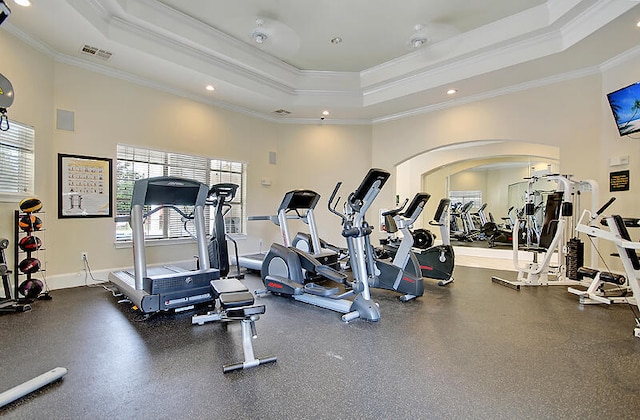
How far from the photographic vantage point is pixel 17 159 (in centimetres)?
391

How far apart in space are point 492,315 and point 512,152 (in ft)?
19.3

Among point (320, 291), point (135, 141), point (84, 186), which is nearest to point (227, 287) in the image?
point (320, 291)

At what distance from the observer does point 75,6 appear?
3457mm

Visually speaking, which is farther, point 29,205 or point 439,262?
point 439,262

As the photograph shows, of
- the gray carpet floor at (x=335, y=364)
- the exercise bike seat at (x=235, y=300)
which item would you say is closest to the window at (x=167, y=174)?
the gray carpet floor at (x=335, y=364)

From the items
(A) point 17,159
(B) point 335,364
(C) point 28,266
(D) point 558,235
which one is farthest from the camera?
(D) point 558,235

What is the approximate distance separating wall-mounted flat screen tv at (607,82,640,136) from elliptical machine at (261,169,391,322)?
11.8ft

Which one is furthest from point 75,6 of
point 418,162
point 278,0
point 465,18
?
point 418,162

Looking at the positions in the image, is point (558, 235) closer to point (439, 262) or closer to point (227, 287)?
point (439, 262)

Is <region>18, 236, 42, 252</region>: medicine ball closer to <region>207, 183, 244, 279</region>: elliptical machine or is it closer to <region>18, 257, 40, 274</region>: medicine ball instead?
<region>18, 257, 40, 274</region>: medicine ball

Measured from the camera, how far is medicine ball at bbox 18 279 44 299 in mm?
3553

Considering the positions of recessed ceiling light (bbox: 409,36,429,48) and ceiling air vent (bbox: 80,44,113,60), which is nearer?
ceiling air vent (bbox: 80,44,113,60)

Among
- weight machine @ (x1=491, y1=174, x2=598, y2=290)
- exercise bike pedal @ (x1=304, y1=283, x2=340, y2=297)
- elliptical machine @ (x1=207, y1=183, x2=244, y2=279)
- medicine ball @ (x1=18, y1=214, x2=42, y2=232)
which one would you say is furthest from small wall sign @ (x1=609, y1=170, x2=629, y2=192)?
medicine ball @ (x1=18, y1=214, x2=42, y2=232)

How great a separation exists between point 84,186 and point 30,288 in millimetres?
1636
